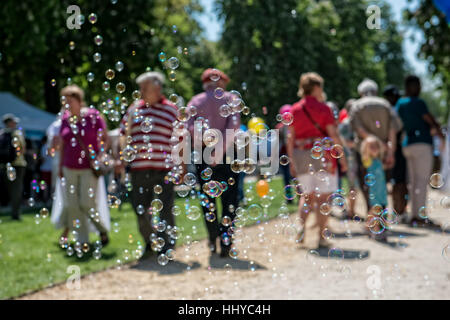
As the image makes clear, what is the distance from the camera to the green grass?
13.6 ft

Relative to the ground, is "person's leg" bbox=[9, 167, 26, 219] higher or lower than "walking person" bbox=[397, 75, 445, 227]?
lower

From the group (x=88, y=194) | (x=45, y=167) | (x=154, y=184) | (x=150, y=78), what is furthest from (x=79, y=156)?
(x=45, y=167)

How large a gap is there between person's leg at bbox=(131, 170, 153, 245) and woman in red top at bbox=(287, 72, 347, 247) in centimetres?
140

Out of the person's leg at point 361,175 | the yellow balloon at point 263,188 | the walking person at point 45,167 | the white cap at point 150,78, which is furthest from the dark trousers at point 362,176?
the walking person at point 45,167

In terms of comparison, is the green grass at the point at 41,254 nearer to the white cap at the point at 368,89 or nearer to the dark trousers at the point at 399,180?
the dark trousers at the point at 399,180

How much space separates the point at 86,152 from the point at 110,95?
998mm

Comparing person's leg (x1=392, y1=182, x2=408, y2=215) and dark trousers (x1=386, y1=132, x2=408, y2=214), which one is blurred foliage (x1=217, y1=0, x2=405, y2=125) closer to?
dark trousers (x1=386, y1=132, x2=408, y2=214)

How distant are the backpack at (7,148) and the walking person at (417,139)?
5637mm

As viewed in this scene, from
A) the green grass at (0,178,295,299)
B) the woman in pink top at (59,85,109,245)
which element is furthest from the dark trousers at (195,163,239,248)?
the woman in pink top at (59,85,109,245)

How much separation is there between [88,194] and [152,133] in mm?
1077

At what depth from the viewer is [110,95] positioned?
14.8ft

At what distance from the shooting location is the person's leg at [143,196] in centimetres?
492
